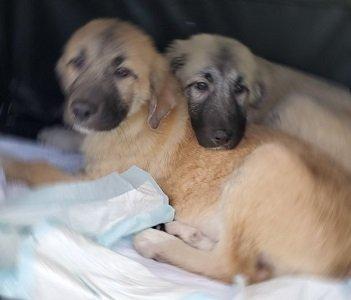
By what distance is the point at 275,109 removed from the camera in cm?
Result: 324

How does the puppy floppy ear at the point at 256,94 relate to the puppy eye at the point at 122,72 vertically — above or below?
below

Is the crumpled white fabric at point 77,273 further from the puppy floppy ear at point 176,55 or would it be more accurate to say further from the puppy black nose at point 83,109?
the puppy floppy ear at point 176,55

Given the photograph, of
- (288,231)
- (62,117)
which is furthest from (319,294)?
(62,117)

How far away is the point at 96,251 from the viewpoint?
2455 mm

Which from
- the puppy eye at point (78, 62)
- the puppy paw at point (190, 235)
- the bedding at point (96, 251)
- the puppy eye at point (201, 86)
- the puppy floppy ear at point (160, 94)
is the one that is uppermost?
the puppy eye at point (78, 62)

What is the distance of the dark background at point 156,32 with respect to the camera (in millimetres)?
3156

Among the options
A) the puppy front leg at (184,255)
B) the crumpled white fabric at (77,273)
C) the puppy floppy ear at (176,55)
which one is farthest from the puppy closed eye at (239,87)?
the crumpled white fabric at (77,273)

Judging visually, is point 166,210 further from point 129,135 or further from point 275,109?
point 275,109

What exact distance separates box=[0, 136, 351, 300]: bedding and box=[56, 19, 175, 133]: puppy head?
0.95 ft

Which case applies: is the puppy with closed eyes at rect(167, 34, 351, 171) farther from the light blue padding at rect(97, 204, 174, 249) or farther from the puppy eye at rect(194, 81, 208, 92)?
the light blue padding at rect(97, 204, 174, 249)

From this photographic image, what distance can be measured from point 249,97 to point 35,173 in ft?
3.53

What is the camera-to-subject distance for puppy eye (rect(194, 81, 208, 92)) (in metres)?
3.01

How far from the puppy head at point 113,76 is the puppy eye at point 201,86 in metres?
0.21

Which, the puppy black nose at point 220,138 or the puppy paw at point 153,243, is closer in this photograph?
the puppy paw at point 153,243
